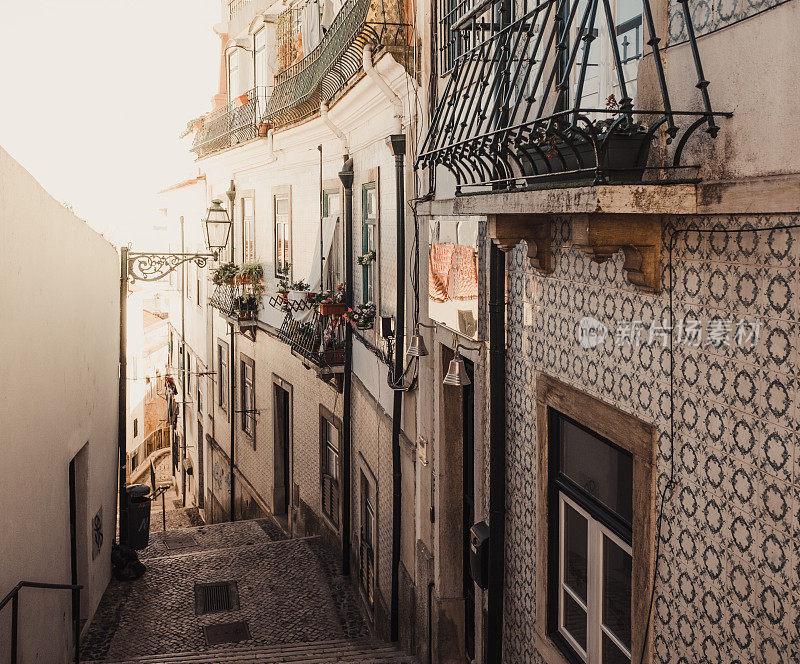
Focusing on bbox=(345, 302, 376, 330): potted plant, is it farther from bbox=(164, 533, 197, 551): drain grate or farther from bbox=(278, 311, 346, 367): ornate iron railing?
bbox=(164, 533, 197, 551): drain grate

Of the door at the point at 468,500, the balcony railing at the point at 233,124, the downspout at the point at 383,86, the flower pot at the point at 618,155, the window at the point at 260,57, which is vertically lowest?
the door at the point at 468,500

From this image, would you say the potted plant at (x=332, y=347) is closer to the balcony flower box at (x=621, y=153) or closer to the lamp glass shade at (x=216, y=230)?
the lamp glass shade at (x=216, y=230)

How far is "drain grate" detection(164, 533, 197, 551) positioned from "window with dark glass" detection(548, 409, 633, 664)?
439 inches

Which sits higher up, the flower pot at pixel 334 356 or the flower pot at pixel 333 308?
the flower pot at pixel 333 308

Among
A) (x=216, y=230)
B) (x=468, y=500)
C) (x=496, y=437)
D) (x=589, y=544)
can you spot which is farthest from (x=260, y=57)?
(x=589, y=544)

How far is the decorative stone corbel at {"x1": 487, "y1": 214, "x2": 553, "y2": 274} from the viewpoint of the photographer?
4949mm

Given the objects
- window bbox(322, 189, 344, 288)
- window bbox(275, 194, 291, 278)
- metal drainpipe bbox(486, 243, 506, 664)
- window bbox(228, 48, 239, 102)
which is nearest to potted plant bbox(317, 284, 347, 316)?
window bbox(322, 189, 344, 288)

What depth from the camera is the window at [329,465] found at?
43.9 feet

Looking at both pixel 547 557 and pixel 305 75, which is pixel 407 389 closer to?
pixel 547 557

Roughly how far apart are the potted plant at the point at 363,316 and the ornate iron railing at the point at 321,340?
136cm

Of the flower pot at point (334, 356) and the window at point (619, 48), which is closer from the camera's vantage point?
the window at point (619, 48)

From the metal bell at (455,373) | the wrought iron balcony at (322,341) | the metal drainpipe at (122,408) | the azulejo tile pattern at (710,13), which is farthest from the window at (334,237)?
the azulejo tile pattern at (710,13)

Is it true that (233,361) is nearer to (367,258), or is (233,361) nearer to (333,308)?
(333,308)

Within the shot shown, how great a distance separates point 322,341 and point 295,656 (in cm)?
483
